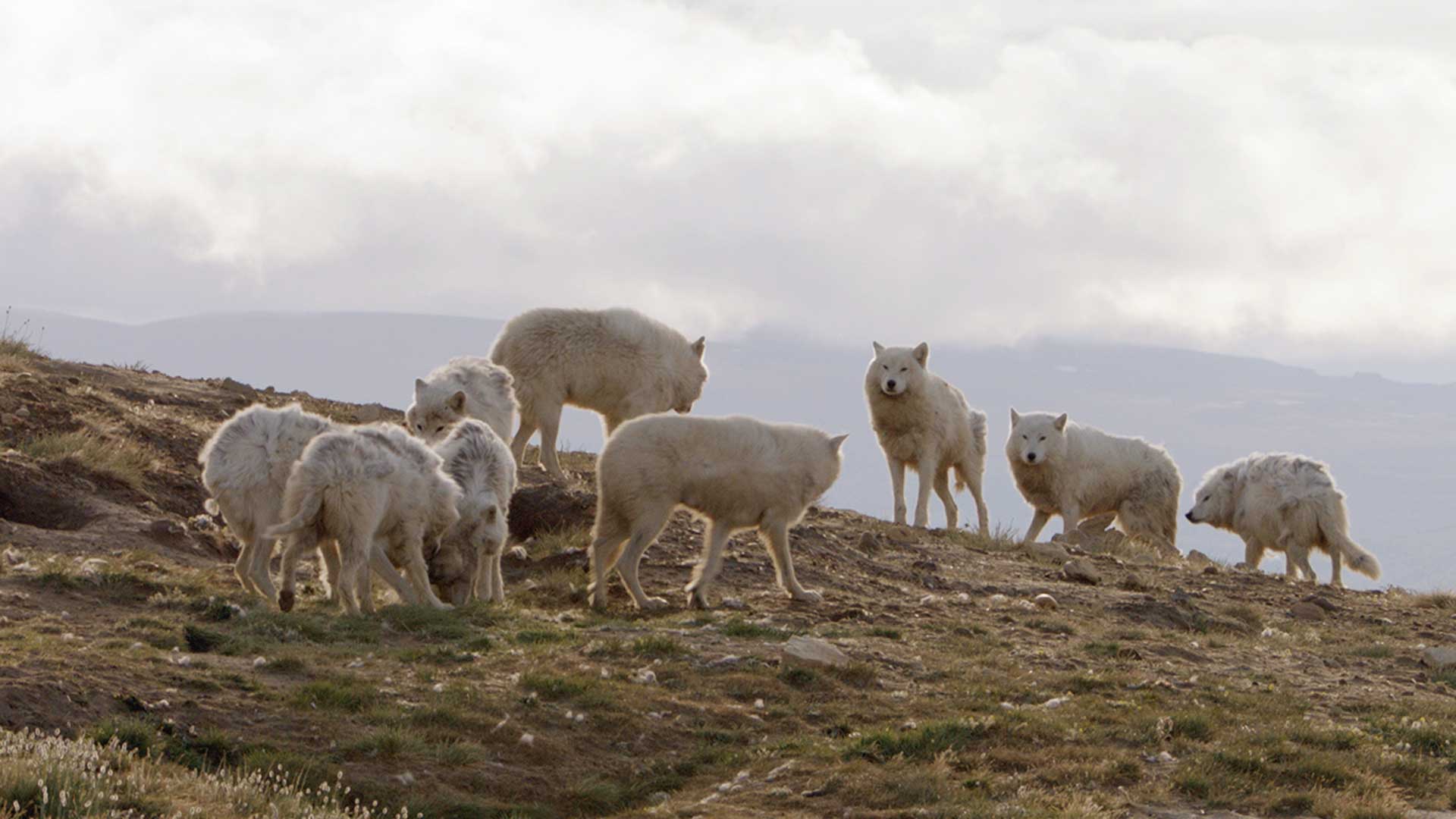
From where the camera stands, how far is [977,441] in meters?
24.0

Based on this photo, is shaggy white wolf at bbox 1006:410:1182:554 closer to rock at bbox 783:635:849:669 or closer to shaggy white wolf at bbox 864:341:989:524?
shaggy white wolf at bbox 864:341:989:524

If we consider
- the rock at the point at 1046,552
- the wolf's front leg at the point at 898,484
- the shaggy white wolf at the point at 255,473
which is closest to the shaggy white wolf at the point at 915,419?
the wolf's front leg at the point at 898,484

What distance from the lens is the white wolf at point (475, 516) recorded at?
12.8 metres

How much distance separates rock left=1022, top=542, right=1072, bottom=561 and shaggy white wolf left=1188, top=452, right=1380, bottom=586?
395cm

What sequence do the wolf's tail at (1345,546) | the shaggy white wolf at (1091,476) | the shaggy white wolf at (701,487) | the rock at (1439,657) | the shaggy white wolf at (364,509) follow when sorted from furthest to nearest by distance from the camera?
1. the shaggy white wolf at (1091,476)
2. the wolf's tail at (1345,546)
3. the rock at (1439,657)
4. the shaggy white wolf at (701,487)
5. the shaggy white wolf at (364,509)

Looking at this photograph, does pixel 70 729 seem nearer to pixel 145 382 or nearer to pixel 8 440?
pixel 8 440

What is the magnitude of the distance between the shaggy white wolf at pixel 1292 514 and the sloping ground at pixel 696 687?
533 cm

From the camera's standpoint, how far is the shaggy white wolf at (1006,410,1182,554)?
74.8 ft

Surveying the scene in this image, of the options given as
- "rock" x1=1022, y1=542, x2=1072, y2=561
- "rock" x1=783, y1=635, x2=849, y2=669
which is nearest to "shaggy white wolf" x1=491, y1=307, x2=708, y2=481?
"rock" x1=1022, y1=542, x2=1072, y2=561

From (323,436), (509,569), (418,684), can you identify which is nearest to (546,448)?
(509,569)

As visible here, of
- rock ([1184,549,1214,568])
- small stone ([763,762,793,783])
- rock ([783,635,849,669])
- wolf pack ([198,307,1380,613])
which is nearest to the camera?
small stone ([763,762,793,783])

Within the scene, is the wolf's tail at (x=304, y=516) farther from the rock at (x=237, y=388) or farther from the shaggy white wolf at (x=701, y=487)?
the rock at (x=237, y=388)

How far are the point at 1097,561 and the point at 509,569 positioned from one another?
726 cm

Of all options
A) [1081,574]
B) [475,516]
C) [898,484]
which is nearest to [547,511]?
[475,516]
